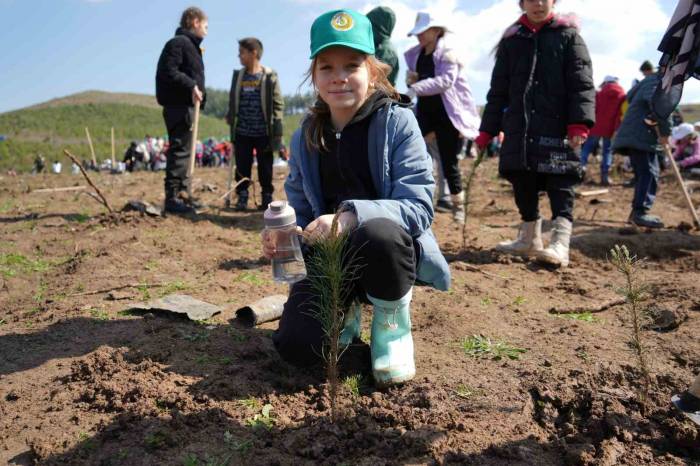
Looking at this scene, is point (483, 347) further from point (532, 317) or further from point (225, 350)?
point (225, 350)

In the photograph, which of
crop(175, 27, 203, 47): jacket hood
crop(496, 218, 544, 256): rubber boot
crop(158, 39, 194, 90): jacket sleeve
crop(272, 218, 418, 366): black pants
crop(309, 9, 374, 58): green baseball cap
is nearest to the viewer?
crop(272, 218, 418, 366): black pants

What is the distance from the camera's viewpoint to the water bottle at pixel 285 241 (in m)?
1.97

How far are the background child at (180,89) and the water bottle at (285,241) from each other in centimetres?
418

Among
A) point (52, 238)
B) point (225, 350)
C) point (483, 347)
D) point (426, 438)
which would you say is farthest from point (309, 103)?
point (52, 238)

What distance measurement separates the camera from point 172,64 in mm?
5730

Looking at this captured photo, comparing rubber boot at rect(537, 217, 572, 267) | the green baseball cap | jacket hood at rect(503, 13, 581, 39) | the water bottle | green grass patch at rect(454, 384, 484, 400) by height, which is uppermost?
jacket hood at rect(503, 13, 581, 39)

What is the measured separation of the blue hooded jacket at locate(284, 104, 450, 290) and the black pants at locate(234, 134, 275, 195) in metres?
4.24

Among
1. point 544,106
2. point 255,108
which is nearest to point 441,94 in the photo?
point 544,106

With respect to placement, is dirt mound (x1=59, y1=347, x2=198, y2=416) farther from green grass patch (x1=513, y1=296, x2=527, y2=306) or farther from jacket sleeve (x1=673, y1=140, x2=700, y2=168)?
jacket sleeve (x1=673, y1=140, x2=700, y2=168)

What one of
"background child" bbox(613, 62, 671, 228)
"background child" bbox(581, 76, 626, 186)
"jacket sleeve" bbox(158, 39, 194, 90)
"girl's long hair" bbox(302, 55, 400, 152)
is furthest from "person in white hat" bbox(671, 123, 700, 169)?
"girl's long hair" bbox(302, 55, 400, 152)

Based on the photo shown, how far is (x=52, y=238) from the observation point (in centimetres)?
523

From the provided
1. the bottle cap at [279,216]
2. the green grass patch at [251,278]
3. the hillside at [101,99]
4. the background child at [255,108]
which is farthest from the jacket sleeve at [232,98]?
the hillside at [101,99]

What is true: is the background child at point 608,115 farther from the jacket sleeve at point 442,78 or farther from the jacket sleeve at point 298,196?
the jacket sleeve at point 298,196

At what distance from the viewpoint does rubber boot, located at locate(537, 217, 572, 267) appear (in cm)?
415
